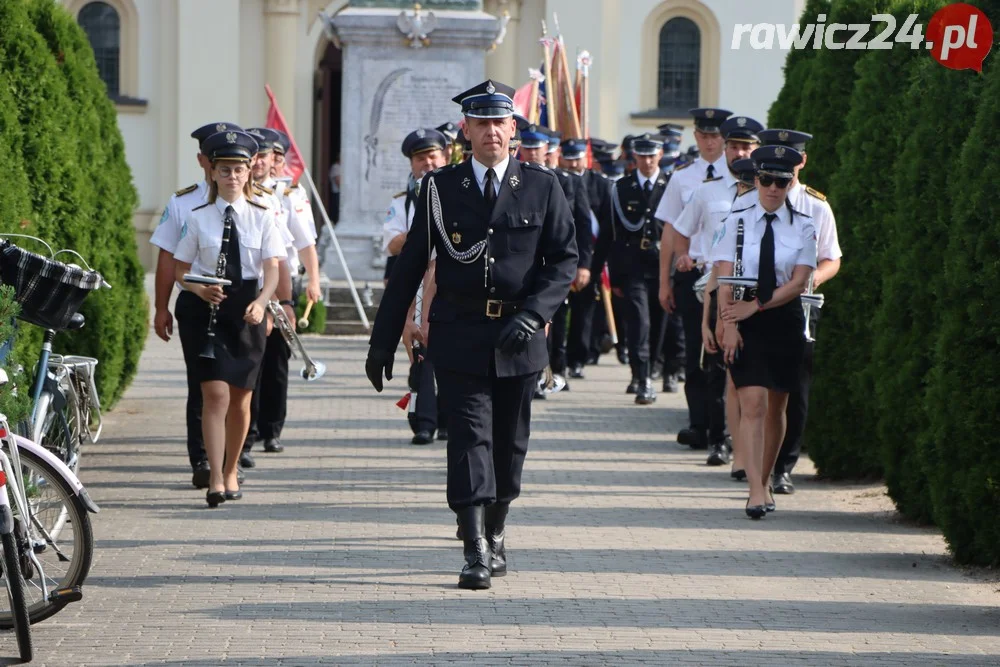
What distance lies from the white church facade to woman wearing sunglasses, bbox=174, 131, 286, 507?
1017 inches

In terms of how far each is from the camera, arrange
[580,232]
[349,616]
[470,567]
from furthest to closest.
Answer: [580,232], [470,567], [349,616]

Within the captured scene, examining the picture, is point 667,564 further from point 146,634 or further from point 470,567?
point 146,634

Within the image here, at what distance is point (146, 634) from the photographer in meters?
6.54

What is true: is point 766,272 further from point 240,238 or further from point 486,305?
point 240,238

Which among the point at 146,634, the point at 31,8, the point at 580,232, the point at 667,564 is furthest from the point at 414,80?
the point at 146,634

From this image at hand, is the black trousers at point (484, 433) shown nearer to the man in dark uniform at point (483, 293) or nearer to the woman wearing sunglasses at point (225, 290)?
the man in dark uniform at point (483, 293)

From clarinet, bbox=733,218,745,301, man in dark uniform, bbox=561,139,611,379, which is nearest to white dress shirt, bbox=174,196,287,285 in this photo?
clarinet, bbox=733,218,745,301

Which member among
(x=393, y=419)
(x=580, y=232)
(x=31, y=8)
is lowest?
(x=393, y=419)

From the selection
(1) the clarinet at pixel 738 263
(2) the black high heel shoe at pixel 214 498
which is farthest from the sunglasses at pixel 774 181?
(2) the black high heel shoe at pixel 214 498

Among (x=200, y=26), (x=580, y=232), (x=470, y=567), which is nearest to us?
(x=470, y=567)

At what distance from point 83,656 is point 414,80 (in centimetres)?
1517

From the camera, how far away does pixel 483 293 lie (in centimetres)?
750

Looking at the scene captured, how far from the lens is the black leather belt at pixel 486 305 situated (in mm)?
7500

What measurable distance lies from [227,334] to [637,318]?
5659 mm
